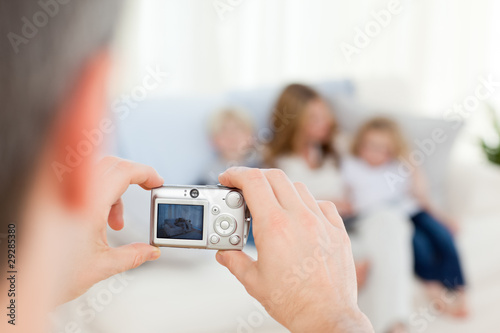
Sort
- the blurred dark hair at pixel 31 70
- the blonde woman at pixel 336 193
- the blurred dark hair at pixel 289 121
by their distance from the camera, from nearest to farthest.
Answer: the blurred dark hair at pixel 31 70, the blonde woman at pixel 336 193, the blurred dark hair at pixel 289 121

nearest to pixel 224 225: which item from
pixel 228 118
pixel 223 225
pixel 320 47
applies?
pixel 223 225

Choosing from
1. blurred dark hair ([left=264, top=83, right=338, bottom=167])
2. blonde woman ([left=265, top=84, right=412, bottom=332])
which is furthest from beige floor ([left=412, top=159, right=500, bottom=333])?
blurred dark hair ([left=264, top=83, right=338, bottom=167])

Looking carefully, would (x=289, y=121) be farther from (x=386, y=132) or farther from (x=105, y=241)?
(x=105, y=241)

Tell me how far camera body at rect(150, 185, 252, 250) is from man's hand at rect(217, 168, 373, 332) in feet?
0.20

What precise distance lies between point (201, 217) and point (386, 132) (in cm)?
122

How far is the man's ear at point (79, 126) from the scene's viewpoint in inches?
6.6

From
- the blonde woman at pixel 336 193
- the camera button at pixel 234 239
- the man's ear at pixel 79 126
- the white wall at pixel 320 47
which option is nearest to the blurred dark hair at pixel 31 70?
the man's ear at pixel 79 126

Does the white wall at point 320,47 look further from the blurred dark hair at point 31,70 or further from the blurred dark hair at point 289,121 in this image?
the blurred dark hair at point 31,70

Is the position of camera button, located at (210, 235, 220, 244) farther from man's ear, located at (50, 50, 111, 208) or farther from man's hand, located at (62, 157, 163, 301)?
man's ear, located at (50, 50, 111, 208)

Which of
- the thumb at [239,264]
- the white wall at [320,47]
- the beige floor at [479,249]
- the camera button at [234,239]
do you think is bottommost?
the beige floor at [479,249]

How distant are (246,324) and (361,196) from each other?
63cm

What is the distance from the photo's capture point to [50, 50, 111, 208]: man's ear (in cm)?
17

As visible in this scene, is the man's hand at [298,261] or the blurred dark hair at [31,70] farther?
→ the man's hand at [298,261]

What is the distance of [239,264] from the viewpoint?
0.49 m
